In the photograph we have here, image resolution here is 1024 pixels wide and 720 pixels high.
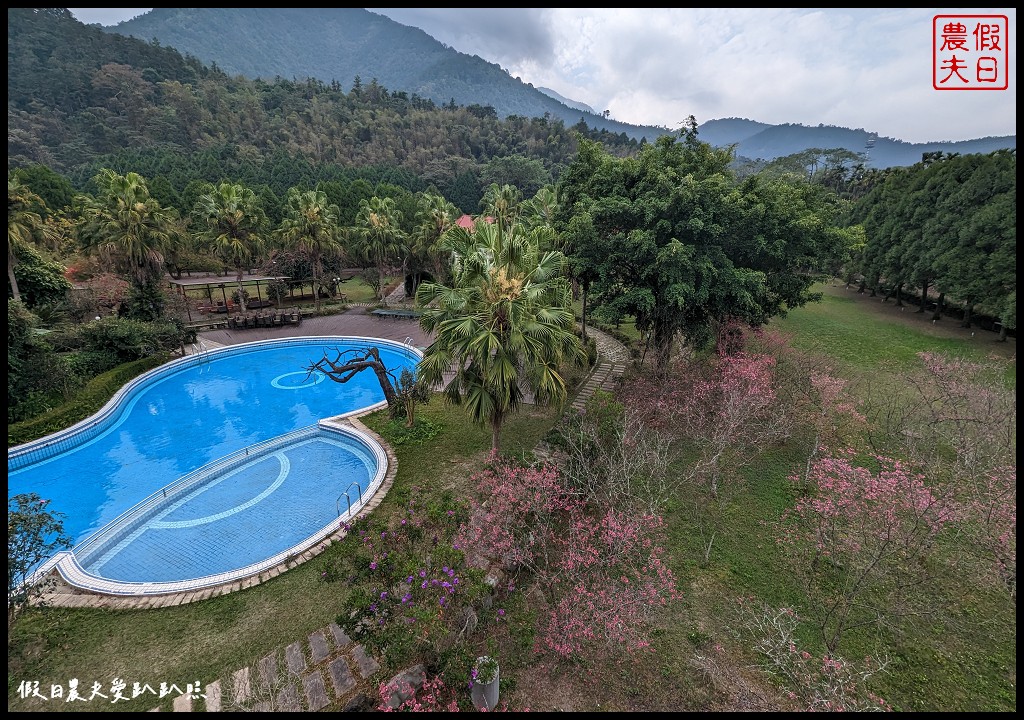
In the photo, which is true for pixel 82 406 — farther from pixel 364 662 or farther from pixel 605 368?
pixel 605 368

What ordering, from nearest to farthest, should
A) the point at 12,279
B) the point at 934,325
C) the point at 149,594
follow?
1. the point at 149,594
2. the point at 12,279
3. the point at 934,325

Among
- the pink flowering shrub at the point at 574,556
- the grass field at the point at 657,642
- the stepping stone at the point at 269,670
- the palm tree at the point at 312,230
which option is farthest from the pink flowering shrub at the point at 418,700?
the palm tree at the point at 312,230

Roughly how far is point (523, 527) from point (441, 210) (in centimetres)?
2508

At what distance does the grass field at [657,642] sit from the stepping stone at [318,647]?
20 cm

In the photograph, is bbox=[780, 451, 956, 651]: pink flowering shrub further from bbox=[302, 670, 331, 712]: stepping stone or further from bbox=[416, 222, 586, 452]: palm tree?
bbox=[302, 670, 331, 712]: stepping stone

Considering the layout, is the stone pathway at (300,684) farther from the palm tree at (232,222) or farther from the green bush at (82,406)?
the palm tree at (232,222)

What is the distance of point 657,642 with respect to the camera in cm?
798

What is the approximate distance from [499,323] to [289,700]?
25.2 ft

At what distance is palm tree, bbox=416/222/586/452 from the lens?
→ 33.3 feet

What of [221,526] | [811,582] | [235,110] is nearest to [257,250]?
[221,526]

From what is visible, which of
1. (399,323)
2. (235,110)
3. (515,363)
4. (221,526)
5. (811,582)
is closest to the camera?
(811,582)

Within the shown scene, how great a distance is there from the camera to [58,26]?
340 feet

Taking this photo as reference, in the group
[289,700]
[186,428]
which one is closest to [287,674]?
[289,700]

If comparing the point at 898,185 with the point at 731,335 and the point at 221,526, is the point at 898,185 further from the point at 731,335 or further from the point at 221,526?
the point at 221,526
